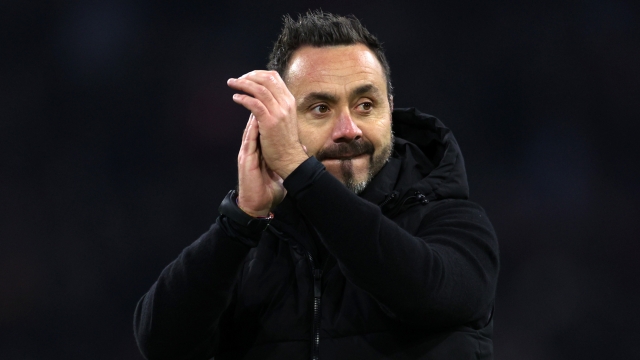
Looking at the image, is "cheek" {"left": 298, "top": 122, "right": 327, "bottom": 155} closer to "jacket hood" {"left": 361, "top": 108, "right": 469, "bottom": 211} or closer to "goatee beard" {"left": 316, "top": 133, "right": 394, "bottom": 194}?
"goatee beard" {"left": 316, "top": 133, "right": 394, "bottom": 194}

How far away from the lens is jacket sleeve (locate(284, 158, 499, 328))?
119 cm

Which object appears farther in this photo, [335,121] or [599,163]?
[599,163]

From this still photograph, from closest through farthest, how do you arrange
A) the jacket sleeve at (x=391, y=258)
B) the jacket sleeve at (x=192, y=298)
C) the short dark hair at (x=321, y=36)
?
the jacket sleeve at (x=391, y=258) → the jacket sleeve at (x=192, y=298) → the short dark hair at (x=321, y=36)

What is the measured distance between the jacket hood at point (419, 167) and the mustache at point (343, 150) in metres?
0.06

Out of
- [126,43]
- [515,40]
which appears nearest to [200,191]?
[126,43]

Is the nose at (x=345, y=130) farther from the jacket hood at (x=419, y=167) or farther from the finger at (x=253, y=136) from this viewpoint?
the finger at (x=253, y=136)

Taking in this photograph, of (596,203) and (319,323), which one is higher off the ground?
(319,323)

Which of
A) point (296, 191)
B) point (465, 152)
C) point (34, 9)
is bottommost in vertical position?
point (465, 152)

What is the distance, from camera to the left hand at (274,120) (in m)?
1.25

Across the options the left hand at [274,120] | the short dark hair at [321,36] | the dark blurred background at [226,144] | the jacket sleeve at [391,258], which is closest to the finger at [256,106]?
the left hand at [274,120]

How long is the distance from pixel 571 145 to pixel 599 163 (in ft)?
0.40

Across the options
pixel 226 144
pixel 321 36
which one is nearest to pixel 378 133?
pixel 321 36

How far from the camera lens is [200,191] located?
2.95 m

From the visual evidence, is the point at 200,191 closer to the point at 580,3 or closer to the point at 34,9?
the point at 34,9
